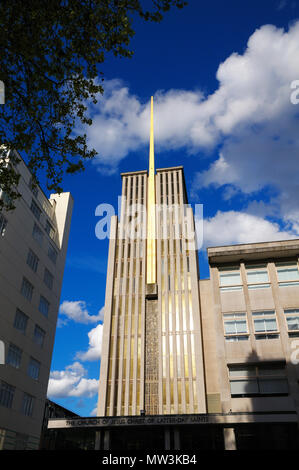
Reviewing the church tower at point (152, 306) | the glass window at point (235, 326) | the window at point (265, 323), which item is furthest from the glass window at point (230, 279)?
the church tower at point (152, 306)

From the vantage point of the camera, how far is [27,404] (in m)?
35.0

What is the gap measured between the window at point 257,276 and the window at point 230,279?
0.96 m

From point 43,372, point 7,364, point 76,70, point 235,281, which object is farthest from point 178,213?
point 76,70

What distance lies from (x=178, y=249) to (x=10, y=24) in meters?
49.8

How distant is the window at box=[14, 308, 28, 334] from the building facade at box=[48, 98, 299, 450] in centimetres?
987

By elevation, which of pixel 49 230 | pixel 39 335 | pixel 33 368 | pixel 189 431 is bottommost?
pixel 189 431

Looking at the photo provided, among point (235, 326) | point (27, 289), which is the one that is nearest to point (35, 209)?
point (27, 289)

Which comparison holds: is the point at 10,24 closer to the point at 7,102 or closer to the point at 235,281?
the point at 7,102

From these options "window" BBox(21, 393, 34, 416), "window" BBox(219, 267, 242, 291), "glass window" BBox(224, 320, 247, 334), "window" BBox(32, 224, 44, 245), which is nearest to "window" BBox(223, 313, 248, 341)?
"glass window" BBox(224, 320, 247, 334)

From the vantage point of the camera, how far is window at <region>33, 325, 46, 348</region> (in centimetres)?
3832

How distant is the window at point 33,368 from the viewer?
36344 millimetres

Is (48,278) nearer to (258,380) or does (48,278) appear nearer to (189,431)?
(189,431)

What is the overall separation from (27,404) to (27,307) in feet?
31.3

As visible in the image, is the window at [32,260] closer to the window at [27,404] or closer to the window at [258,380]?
the window at [27,404]
